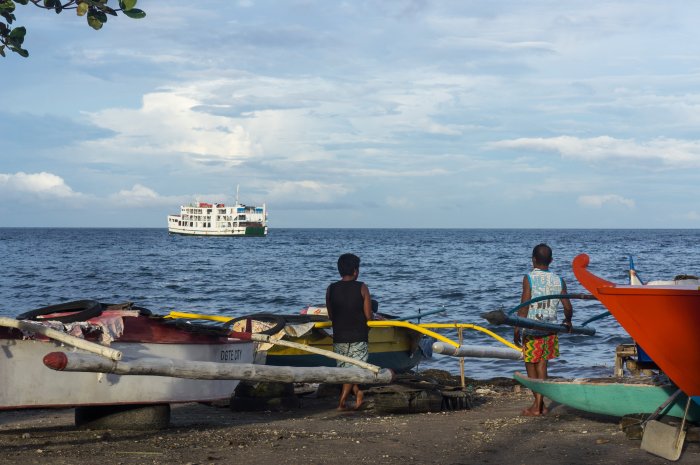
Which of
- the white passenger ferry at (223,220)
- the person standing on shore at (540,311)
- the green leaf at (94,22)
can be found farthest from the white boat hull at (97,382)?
the white passenger ferry at (223,220)

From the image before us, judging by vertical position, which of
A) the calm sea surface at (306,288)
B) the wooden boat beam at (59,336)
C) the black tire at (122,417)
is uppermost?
the wooden boat beam at (59,336)

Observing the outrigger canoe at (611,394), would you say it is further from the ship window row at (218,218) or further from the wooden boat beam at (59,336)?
the ship window row at (218,218)

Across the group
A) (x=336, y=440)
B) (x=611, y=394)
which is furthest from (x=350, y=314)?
(x=611, y=394)

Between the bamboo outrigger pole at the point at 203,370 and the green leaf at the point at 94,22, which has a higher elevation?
the green leaf at the point at 94,22

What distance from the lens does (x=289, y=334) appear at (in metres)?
10.3

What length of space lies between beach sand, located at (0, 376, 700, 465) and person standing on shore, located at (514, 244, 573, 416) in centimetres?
58

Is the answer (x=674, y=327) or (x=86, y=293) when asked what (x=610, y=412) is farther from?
(x=86, y=293)

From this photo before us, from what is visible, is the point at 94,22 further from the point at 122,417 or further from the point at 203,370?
the point at 122,417

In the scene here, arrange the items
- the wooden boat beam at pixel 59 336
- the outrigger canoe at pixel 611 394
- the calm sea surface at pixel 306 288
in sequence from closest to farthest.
Result: the wooden boat beam at pixel 59 336 < the outrigger canoe at pixel 611 394 < the calm sea surface at pixel 306 288

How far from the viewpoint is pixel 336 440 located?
7910 mm

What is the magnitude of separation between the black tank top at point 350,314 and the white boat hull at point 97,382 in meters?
1.21

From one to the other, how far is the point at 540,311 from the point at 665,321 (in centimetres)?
183

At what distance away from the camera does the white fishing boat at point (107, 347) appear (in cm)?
729

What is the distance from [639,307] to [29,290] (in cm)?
3104
